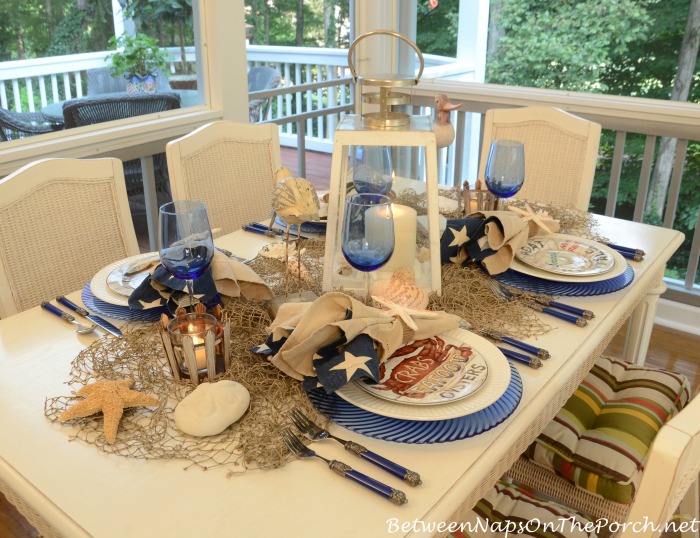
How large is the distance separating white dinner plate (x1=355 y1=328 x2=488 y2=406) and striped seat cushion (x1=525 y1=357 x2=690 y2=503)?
442mm

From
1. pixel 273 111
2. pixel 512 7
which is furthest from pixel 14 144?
pixel 512 7

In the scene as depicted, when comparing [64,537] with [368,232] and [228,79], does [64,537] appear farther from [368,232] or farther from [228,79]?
[228,79]

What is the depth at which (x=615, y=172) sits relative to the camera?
3.11 m

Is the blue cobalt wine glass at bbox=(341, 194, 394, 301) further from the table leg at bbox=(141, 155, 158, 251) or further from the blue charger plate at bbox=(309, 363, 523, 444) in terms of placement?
the table leg at bbox=(141, 155, 158, 251)

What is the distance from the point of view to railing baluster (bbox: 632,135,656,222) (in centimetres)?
298

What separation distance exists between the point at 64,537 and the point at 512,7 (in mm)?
3189

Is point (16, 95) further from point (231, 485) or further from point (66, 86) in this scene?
point (231, 485)

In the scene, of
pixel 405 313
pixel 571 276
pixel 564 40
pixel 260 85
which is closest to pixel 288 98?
pixel 260 85

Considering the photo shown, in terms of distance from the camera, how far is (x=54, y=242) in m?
1.66

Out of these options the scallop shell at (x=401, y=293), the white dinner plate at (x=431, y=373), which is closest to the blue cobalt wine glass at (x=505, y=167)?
the scallop shell at (x=401, y=293)

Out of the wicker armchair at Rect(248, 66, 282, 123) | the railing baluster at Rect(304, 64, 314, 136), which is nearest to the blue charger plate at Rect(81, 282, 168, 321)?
the wicker armchair at Rect(248, 66, 282, 123)

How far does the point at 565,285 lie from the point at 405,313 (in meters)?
0.50

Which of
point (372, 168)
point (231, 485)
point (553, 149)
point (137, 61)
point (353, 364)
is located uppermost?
point (137, 61)

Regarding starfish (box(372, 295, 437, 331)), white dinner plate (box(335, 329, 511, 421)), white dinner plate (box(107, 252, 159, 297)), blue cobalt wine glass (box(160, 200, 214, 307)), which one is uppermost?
blue cobalt wine glass (box(160, 200, 214, 307))
